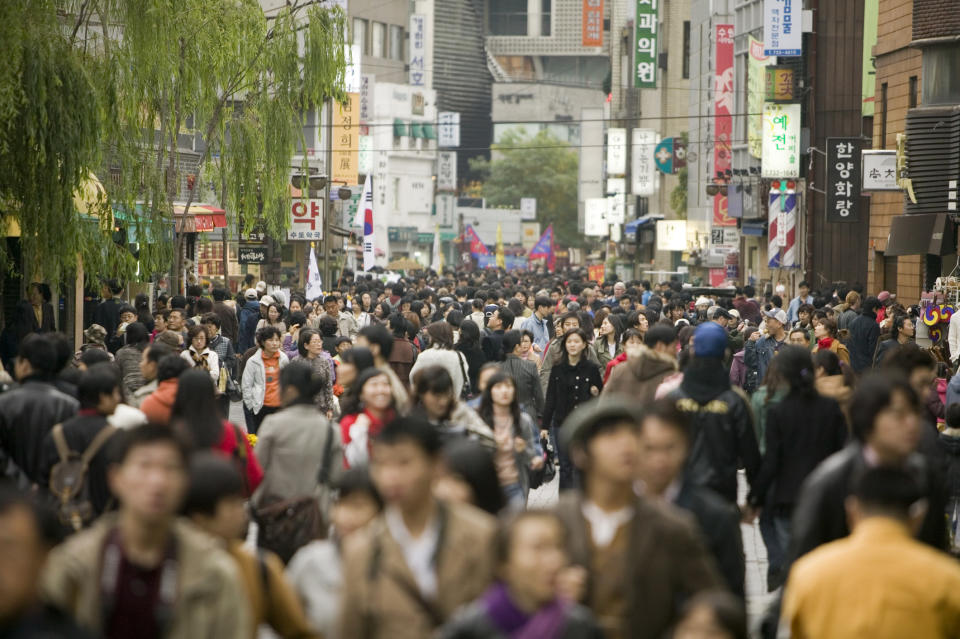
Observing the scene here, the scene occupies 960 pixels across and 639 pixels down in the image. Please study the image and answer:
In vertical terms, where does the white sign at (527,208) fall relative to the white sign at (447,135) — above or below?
below

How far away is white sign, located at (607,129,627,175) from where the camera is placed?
83.2m

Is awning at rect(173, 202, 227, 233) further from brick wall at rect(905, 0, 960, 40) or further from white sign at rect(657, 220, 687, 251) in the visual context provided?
white sign at rect(657, 220, 687, 251)

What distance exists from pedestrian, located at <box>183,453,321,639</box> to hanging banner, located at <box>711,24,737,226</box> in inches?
1730

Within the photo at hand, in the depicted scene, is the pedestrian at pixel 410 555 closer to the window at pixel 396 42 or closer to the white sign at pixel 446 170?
the window at pixel 396 42

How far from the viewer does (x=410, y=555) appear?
16.7ft

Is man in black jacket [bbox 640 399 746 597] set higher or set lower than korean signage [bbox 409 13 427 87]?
lower

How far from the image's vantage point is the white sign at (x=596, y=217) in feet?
306

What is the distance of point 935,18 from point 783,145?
11.1 metres

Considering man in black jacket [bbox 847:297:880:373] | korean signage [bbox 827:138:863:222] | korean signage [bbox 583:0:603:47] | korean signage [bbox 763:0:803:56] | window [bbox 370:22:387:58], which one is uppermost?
korean signage [bbox 583:0:603:47]

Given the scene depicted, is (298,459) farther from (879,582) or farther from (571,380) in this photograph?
(571,380)

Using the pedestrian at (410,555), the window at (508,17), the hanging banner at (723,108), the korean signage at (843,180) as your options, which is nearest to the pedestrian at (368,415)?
the pedestrian at (410,555)

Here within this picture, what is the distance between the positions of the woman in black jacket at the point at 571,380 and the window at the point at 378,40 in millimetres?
77023

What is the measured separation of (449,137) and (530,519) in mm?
98114

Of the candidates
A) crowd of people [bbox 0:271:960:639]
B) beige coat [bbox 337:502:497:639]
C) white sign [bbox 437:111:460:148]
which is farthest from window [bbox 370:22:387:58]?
beige coat [bbox 337:502:497:639]
